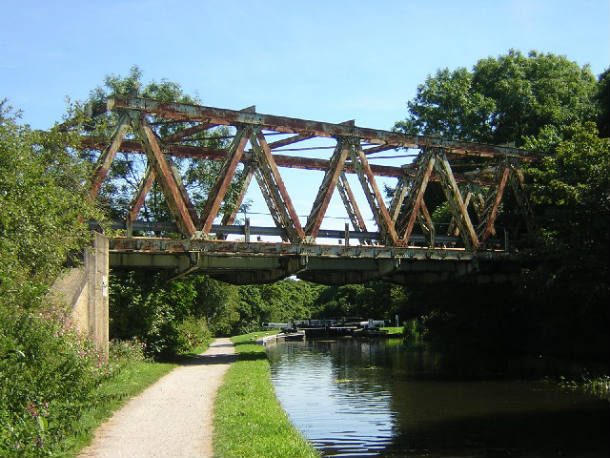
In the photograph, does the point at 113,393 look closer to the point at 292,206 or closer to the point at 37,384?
the point at 37,384

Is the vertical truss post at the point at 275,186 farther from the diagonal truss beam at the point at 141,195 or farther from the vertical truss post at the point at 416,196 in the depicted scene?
the vertical truss post at the point at 416,196

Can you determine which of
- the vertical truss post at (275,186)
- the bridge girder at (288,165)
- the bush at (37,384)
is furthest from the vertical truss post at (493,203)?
the bush at (37,384)

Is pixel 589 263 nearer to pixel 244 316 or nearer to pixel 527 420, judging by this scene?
pixel 527 420

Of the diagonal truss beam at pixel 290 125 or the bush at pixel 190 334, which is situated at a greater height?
the diagonal truss beam at pixel 290 125

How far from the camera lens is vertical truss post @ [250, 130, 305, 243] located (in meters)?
23.9

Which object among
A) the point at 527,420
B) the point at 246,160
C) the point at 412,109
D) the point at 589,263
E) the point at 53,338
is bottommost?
the point at 527,420

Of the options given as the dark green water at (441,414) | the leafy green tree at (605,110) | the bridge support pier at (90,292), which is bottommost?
the dark green water at (441,414)

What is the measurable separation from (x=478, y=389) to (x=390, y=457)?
10858 millimetres

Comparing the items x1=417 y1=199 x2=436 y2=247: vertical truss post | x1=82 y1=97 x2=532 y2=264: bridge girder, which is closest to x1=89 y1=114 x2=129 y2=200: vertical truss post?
x1=82 y1=97 x2=532 y2=264: bridge girder

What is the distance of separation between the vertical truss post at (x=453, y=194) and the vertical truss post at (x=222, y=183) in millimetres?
8694

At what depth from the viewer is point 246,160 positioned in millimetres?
27531

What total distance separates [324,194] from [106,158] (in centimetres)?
781

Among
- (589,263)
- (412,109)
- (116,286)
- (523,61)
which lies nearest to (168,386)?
(116,286)

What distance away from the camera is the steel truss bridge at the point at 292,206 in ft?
73.7
